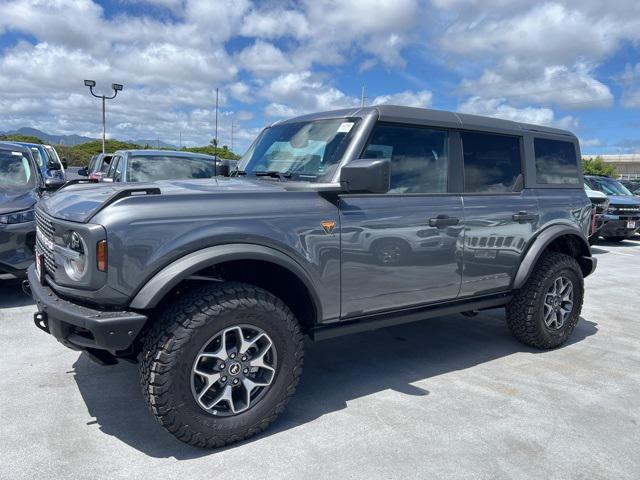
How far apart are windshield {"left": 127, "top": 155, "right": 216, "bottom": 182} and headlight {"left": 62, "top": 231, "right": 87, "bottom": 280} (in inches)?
211

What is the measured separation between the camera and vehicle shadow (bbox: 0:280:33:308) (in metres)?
5.60

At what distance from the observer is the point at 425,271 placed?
12.0 ft

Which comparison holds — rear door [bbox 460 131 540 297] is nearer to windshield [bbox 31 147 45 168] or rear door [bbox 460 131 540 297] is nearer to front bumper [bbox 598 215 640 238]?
windshield [bbox 31 147 45 168]

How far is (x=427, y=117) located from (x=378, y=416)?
7.19ft

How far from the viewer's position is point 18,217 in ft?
18.0

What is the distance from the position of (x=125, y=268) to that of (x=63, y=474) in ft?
3.57

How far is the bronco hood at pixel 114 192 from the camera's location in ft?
8.90

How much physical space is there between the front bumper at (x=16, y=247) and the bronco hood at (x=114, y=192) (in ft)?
7.42

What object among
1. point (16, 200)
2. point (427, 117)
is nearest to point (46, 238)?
point (427, 117)

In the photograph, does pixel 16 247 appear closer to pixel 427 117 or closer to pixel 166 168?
pixel 166 168

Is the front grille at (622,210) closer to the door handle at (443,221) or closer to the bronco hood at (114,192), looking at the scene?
the door handle at (443,221)

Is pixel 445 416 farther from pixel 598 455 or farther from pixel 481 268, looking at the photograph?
pixel 481 268

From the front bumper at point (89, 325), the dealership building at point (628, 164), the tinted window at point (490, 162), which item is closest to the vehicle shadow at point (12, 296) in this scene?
the front bumper at point (89, 325)

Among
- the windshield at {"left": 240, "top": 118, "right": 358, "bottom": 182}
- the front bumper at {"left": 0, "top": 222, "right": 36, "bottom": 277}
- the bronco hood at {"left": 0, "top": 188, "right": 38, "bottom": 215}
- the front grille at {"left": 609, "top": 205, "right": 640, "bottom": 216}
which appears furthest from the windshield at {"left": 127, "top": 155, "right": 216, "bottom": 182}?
the front grille at {"left": 609, "top": 205, "right": 640, "bottom": 216}
